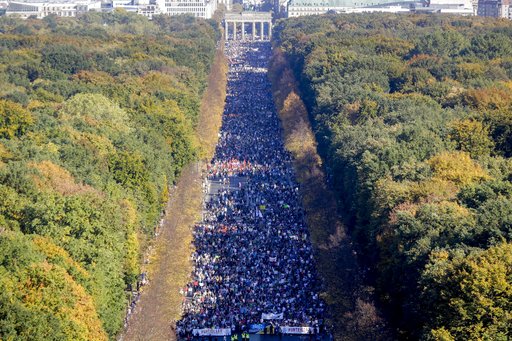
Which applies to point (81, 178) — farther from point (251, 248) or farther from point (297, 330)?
point (297, 330)

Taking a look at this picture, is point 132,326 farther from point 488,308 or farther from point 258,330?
point 488,308

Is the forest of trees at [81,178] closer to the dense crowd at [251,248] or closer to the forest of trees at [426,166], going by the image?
the dense crowd at [251,248]

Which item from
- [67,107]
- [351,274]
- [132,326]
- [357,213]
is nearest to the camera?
[132,326]

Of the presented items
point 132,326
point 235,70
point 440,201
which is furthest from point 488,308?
point 235,70

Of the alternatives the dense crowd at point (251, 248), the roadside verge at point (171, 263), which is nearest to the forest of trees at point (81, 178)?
the roadside verge at point (171, 263)

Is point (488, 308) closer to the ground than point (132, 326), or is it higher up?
higher up

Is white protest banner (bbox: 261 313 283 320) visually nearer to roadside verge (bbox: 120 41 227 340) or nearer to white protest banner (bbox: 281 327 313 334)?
white protest banner (bbox: 281 327 313 334)

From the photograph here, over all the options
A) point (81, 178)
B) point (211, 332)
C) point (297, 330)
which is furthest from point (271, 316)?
point (81, 178)

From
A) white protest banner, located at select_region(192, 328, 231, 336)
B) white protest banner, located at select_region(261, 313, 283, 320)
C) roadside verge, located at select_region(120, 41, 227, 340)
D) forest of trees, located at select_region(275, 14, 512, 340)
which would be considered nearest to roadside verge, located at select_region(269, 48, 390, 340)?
forest of trees, located at select_region(275, 14, 512, 340)

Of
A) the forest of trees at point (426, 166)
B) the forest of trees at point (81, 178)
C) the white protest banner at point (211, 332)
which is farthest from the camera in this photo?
the white protest banner at point (211, 332)
